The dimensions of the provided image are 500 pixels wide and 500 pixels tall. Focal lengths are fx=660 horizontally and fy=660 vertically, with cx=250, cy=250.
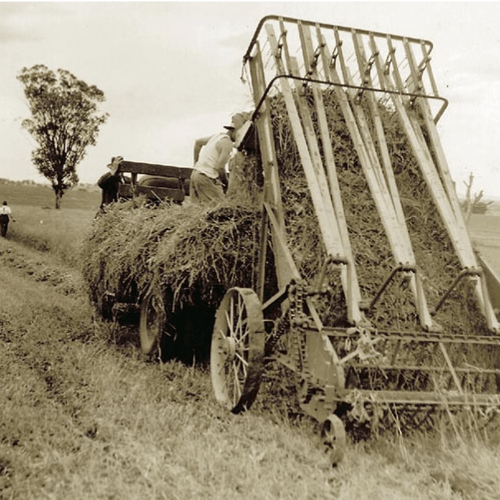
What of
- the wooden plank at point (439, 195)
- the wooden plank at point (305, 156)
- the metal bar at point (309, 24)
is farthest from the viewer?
the metal bar at point (309, 24)

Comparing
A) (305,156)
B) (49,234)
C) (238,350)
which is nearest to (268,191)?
(305,156)

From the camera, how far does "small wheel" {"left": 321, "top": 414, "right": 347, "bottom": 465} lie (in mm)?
3998

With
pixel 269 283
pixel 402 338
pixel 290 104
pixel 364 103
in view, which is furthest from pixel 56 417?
pixel 364 103

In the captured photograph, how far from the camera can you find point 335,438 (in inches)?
158

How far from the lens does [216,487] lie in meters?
3.72

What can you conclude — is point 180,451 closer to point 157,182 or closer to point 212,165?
point 212,165

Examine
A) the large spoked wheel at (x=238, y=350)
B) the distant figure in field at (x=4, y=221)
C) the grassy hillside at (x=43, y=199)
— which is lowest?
the large spoked wheel at (x=238, y=350)

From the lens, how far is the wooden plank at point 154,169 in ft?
29.3

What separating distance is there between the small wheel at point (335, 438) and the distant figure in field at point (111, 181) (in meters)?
5.61

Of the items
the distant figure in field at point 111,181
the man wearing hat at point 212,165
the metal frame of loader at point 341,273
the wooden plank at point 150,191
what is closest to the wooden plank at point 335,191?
the metal frame of loader at point 341,273

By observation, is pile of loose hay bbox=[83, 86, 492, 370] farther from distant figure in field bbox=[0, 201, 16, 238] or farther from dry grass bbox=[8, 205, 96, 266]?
distant figure in field bbox=[0, 201, 16, 238]

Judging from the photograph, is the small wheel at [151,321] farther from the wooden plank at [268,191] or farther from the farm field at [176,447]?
the wooden plank at [268,191]

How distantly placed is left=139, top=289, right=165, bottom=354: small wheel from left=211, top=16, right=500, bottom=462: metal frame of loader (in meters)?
1.21

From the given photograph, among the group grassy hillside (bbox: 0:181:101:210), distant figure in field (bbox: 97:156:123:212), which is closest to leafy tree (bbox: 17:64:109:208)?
grassy hillside (bbox: 0:181:101:210)
